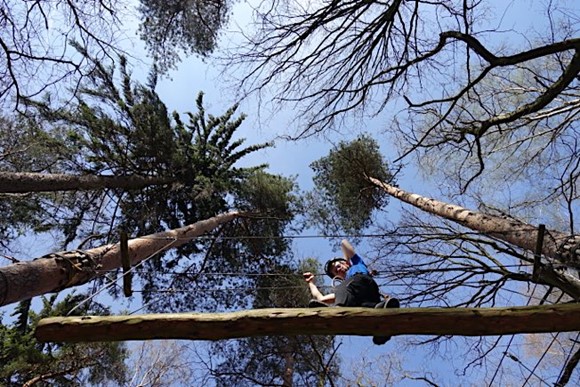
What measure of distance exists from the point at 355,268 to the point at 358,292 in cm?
44

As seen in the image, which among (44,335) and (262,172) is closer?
(44,335)

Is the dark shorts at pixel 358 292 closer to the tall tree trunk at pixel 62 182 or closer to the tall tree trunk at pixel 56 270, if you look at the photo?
the tall tree trunk at pixel 56 270

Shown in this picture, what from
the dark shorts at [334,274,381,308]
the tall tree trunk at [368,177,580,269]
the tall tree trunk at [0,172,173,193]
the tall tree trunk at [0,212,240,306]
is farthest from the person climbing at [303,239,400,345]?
the tall tree trunk at [0,172,173,193]

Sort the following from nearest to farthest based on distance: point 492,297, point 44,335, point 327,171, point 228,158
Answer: point 44,335, point 492,297, point 228,158, point 327,171

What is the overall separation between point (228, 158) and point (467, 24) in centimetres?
692

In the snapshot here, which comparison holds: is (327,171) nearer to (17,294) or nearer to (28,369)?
(28,369)

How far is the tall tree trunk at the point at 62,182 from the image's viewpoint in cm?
645

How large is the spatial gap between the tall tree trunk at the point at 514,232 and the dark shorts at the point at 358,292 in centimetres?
130

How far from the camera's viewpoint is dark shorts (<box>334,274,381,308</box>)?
4.25 meters

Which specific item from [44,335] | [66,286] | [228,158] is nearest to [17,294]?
[66,286]

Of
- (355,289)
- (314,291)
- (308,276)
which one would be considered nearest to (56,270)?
(308,276)

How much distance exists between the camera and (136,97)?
27.6ft

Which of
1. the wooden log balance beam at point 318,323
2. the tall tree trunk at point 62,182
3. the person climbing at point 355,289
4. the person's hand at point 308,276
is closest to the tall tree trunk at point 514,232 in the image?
the person climbing at point 355,289

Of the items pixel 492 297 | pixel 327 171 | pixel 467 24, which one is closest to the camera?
pixel 467 24
